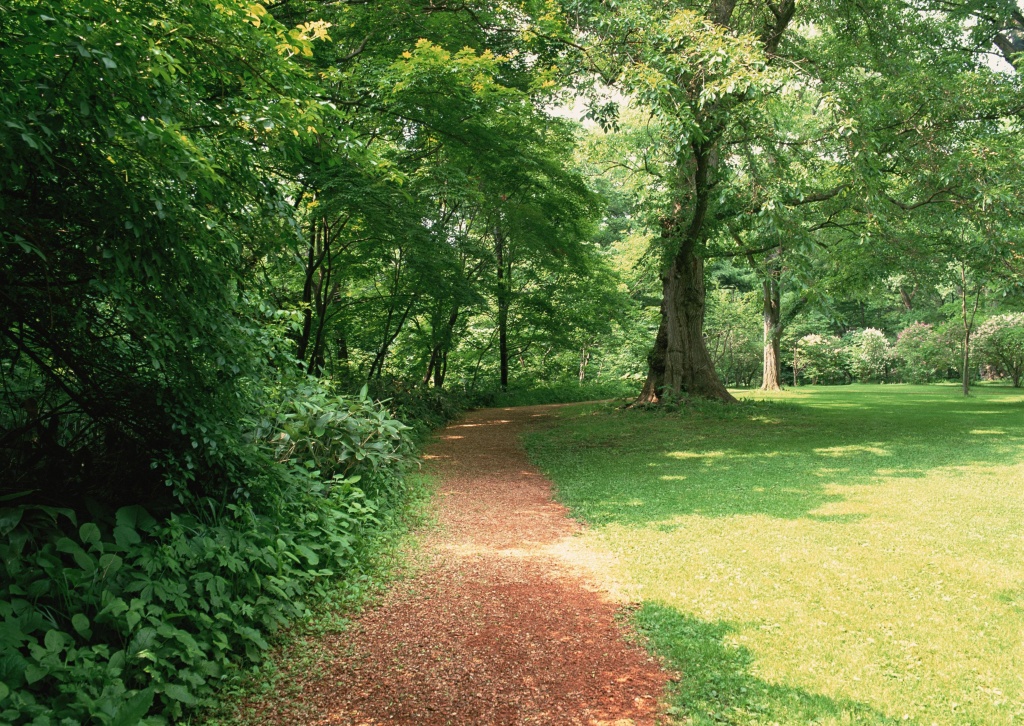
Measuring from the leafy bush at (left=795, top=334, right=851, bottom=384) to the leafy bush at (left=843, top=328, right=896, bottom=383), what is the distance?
13.7 inches

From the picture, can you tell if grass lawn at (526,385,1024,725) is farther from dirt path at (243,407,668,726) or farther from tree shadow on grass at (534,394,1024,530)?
dirt path at (243,407,668,726)

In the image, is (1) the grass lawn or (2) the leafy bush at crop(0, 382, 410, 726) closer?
(2) the leafy bush at crop(0, 382, 410, 726)

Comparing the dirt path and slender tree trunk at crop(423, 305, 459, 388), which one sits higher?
slender tree trunk at crop(423, 305, 459, 388)

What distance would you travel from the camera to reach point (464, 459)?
30.3 ft

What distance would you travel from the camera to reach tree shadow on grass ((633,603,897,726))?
280 centimetres

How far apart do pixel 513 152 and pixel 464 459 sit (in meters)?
4.79

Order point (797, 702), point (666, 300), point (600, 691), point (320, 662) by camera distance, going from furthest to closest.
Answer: point (666, 300), point (320, 662), point (600, 691), point (797, 702)

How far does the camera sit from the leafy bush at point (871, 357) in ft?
92.5

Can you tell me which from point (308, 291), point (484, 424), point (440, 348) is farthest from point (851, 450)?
point (440, 348)

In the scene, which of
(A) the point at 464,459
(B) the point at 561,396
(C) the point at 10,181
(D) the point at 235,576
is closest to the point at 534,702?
(D) the point at 235,576

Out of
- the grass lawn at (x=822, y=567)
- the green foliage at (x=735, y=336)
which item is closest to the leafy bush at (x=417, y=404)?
the grass lawn at (x=822, y=567)

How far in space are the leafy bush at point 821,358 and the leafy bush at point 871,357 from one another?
349 millimetres

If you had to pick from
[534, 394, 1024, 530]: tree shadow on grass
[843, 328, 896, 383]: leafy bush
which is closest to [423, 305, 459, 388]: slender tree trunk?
[534, 394, 1024, 530]: tree shadow on grass

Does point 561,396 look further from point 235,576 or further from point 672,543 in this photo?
point 235,576
